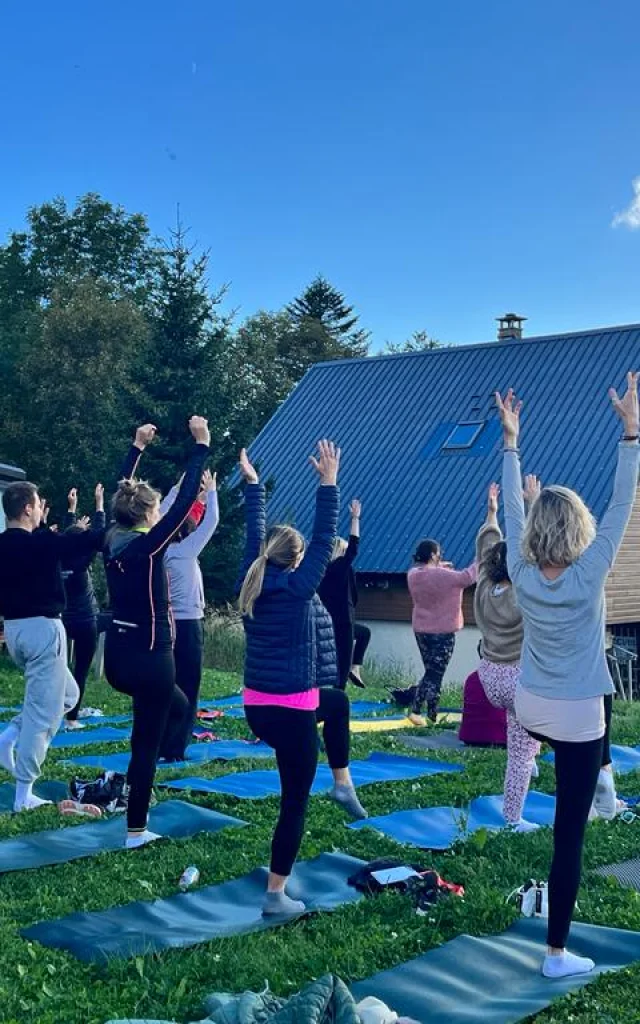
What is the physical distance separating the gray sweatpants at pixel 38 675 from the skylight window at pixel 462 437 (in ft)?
60.8

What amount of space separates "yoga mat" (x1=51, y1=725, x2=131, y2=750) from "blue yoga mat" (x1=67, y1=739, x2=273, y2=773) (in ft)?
2.44

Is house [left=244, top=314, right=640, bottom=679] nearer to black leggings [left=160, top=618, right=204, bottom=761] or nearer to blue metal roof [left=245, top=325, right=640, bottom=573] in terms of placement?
blue metal roof [left=245, top=325, right=640, bottom=573]

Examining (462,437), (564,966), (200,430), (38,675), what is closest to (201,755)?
(38,675)

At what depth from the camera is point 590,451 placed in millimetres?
22469

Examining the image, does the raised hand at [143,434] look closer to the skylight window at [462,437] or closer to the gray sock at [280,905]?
the gray sock at [280,905]

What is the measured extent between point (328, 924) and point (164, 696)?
1671mm

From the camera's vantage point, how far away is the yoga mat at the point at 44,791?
7.59 metres

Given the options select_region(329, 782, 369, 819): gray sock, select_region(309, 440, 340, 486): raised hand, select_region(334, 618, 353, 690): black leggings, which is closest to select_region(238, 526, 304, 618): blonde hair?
select_region(309, 440, 340, 486): raised hand

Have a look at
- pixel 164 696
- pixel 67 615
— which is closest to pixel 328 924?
pixel 164 696

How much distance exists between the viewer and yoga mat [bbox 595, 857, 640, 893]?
18.3 feet

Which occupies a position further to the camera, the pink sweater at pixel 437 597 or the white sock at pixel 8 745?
the pink sweater at pixel 437 597

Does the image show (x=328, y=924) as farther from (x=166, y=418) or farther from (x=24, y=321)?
(x=24, y=321)

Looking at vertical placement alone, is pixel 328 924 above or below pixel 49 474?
below

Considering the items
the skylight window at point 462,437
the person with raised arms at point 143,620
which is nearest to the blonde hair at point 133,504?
the person with raised arms at point 143,620
